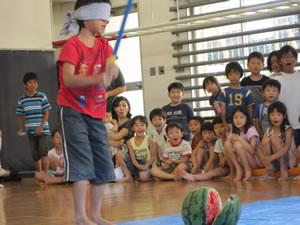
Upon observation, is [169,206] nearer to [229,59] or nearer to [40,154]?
[40,154]

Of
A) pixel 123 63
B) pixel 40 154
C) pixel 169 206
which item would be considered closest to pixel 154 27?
pixel 123 63

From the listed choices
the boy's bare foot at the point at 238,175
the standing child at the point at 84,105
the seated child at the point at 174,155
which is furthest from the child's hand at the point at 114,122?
the standing child at the point at 84,105

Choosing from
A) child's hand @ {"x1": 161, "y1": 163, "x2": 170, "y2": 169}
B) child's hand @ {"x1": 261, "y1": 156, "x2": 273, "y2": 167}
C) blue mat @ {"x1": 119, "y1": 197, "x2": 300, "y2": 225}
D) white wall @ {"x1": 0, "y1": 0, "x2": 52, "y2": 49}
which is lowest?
child's hand @ {"x1": 161, "y1": 163, "x2": 170, "y2": 169}

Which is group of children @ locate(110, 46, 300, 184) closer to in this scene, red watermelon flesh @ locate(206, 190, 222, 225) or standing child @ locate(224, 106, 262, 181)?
standing child @ locate(224, 106, 262, 181)

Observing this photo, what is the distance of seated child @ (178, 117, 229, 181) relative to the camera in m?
5.58

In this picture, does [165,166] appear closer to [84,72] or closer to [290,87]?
[290,87]

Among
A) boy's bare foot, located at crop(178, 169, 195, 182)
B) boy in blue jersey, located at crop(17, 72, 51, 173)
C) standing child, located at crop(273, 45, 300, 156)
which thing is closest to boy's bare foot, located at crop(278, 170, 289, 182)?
standing child, located at crop(273, 45, 300, 156)

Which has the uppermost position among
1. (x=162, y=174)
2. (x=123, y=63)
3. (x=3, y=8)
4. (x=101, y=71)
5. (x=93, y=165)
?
(x=3, y=8)

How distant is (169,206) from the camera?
3.65m

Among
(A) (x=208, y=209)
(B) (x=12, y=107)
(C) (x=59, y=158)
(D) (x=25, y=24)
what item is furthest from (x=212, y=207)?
Answer: (D) (x=25, y=24)

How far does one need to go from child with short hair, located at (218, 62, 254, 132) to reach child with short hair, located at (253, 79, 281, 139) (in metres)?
0.16

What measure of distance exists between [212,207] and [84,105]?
0.86m

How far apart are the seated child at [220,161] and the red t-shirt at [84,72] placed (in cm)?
292

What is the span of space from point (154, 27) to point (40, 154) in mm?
2580
